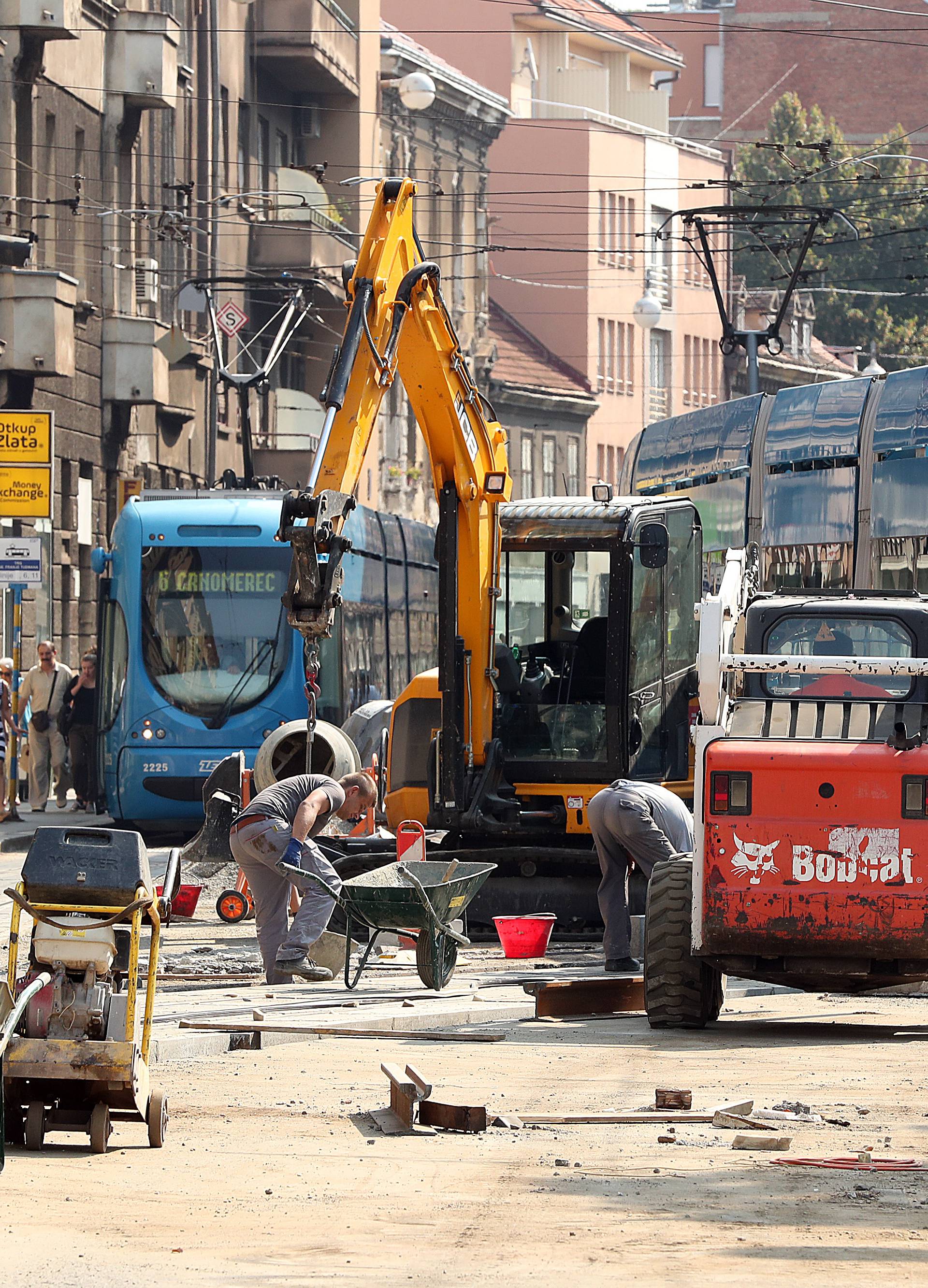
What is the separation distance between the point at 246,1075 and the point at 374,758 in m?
13.0

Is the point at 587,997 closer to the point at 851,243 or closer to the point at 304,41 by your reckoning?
the point at 304,41

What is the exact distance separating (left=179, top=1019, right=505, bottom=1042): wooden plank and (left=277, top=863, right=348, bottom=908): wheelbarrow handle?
60.3 inches

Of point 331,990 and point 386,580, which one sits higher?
point 386,580

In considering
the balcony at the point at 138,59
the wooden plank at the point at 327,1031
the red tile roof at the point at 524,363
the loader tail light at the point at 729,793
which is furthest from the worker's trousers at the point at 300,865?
the red tile roof at the point at 524,363

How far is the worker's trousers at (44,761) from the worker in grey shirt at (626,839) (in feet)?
49.4

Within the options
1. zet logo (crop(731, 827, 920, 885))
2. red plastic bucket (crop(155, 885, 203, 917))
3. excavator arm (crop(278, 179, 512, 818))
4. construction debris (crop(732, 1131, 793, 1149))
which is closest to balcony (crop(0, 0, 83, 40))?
excavator arm (crop(278, 179, 512, 818))

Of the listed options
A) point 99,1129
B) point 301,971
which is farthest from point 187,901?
point 99,1129

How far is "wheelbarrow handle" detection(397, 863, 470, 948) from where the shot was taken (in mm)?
14805

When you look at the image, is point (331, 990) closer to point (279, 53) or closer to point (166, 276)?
point (166, 276)

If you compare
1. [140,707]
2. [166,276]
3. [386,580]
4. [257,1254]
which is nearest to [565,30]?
[166,276]

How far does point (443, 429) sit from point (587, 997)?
5744 mm

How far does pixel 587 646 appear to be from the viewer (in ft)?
63.8

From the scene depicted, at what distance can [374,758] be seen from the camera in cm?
2486

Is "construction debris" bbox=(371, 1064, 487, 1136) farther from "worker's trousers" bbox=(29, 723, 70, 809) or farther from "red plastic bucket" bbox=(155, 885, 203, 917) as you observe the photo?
"worker's trousers" bbox=(29, 723, 70, 809)
